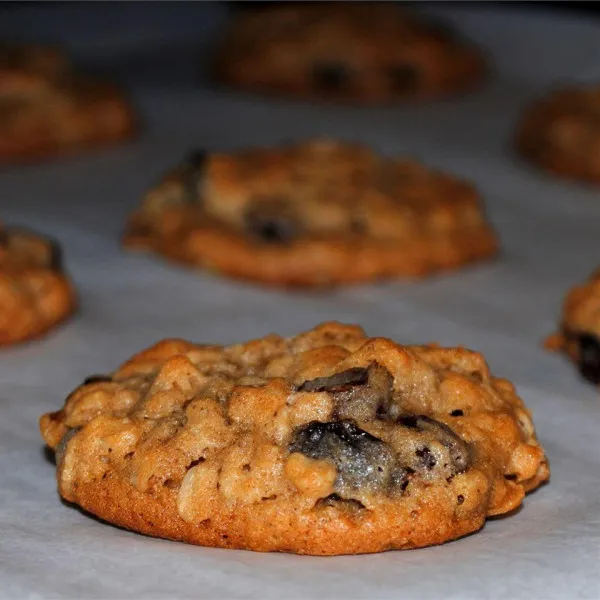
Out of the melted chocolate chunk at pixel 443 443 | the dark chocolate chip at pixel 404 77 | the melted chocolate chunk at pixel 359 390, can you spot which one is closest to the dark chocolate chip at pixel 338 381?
the melted chocolate chunk at pixel 359 390

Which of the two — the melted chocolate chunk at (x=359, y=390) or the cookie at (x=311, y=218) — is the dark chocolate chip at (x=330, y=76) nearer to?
the cookie at (x=311, y=218)

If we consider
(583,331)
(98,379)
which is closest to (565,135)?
(583,331)

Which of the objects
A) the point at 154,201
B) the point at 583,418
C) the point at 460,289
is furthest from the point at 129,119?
the point at 583,418

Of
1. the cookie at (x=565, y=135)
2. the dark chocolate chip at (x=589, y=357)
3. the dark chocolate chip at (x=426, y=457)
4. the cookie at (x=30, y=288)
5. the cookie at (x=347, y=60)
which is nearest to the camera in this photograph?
the dark chocolate chip at (x=426, y=457)

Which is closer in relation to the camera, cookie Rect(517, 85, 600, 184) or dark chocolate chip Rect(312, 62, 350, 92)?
cookie Rect(517, 85, 600, 184)

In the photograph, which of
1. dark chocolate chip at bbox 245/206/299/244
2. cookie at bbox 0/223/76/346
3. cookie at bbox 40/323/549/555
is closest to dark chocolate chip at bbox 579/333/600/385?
cookie at bbox 40/323/549/555

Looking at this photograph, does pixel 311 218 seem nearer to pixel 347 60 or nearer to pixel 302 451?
pixel 302 451

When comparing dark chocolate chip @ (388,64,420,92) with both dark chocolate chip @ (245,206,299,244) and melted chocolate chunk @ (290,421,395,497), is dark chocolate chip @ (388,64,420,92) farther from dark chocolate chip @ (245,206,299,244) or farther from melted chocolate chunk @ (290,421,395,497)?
melted chocolate chunk @ (290,421,395,497)
